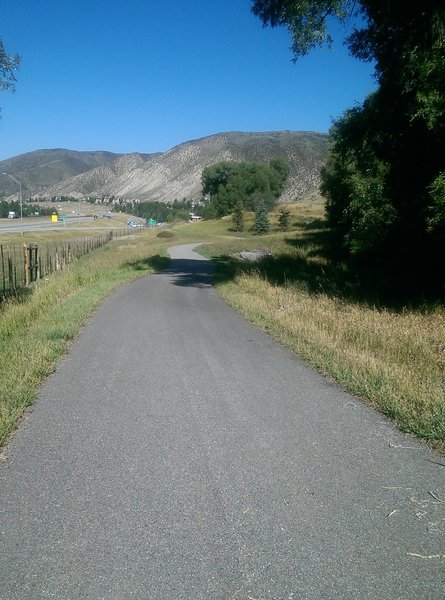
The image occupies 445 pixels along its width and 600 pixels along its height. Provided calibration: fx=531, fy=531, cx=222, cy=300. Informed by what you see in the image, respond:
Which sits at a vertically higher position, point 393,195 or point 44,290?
point 393,195

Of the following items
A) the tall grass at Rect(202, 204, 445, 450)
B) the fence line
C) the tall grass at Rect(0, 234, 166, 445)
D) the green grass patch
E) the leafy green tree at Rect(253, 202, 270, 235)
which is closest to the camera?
the tall grass at Rect(202, 204, 445, 450)

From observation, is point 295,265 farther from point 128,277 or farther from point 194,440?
point 194,440

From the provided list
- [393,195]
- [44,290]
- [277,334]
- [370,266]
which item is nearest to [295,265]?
[370,266]

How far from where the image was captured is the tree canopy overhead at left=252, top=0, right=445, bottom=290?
11.9m

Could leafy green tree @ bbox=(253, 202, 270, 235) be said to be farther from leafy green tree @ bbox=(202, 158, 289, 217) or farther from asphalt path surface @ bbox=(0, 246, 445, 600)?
asphalt path surface @ bbox=(0, 246, 445, 600)

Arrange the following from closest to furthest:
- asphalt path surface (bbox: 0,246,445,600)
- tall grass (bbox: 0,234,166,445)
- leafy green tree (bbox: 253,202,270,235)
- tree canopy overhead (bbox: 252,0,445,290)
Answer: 1. asphalt path surface (bbox: 0,246,445,600)
2. tall grass (bbox: 0,234,166,445)
3. tree canopy overhead (bbox: 252,0,445,290)
4. leafy green tree (bbox: 253,202,270,235)

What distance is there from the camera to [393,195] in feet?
50.2

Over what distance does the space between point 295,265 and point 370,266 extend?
10.8 ft

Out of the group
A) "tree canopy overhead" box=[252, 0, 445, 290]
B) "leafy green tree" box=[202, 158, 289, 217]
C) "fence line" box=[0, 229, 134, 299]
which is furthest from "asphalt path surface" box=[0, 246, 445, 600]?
"leafy green tree" box=[202, 158, 289, 217]

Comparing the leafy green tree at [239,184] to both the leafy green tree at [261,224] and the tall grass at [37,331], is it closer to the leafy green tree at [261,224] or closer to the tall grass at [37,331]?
the leafy green tree at [261,224]


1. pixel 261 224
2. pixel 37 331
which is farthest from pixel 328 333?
pixel 261 224

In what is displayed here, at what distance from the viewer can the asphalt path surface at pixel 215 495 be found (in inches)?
115

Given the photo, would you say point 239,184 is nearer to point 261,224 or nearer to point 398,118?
point 261,224

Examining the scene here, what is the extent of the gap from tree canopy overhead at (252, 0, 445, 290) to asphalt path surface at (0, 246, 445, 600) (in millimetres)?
7606
